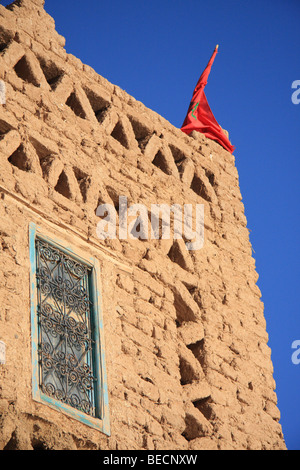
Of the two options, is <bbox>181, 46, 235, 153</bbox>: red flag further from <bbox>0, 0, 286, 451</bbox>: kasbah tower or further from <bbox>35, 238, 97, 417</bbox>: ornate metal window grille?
<bbox>35, 238, 97, 417</bbox>: ornate metal window grille

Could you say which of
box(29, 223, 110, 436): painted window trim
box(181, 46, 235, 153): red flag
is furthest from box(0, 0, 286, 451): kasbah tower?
box(181, 46, 235, 153): red flag

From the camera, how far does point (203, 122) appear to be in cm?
1020

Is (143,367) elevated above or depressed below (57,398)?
above

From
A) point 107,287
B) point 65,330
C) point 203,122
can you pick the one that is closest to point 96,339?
point 65,330

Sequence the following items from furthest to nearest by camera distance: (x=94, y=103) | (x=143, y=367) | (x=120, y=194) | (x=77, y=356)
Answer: (x=94, y=103) < (x=120, y=194) < (x=143, y=367) < (x=77, y=356)

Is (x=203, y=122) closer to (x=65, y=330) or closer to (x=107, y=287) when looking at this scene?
(x=107, y=287)

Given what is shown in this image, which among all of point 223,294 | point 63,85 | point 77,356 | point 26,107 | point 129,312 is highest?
point 63,85

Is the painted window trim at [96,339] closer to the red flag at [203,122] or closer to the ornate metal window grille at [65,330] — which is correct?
the ornate metal window grille at [65,330]

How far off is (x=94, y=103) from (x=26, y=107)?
1.17 meters

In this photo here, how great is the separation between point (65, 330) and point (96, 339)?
0.31m

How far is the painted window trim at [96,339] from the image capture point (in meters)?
5.97

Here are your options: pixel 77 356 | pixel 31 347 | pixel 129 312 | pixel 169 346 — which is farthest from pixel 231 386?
pixel 31 347

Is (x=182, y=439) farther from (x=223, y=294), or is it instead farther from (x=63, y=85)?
(x=63, y=85)

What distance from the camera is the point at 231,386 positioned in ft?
25.9
